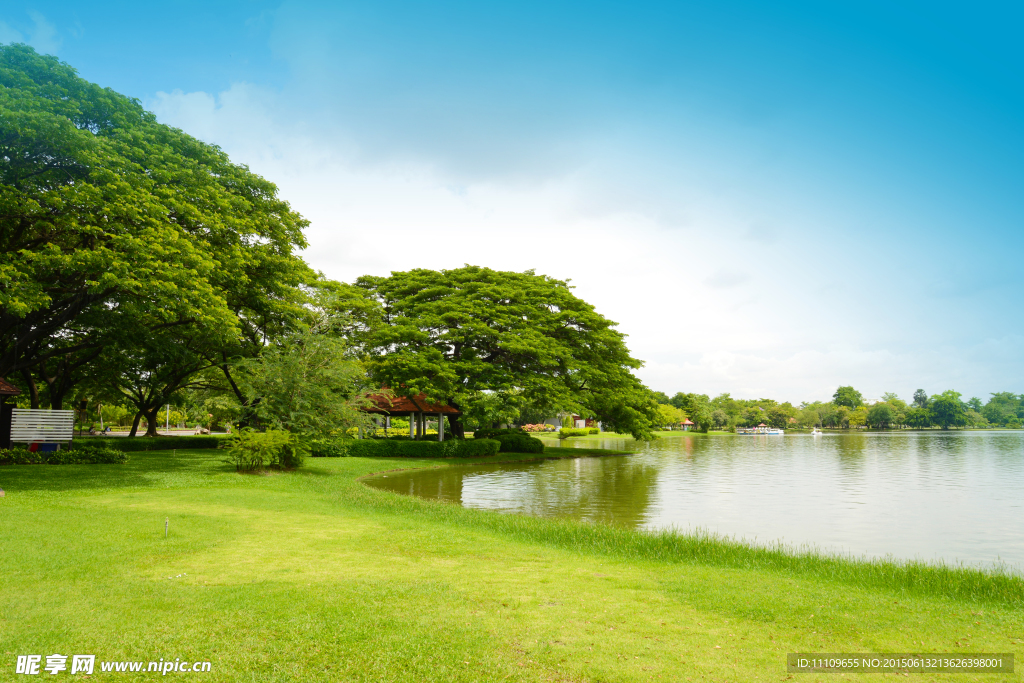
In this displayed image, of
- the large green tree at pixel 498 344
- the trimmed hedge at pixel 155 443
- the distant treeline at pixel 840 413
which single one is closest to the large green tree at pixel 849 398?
the distant treeline at pixel 840 413

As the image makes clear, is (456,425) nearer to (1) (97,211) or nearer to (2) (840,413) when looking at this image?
(1) (97,211)

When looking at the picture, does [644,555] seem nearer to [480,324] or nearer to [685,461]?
[480,324]

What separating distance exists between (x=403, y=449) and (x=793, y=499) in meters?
19.2

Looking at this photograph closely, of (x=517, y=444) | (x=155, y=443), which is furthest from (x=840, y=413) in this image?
(x=155, y=443)

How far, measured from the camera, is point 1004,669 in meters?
4.82

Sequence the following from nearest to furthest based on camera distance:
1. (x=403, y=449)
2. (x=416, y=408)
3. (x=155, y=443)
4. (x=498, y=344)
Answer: (x=403, y=449)
(x=155, y=443)
(x=498, y=344)
(x=416, y=408)

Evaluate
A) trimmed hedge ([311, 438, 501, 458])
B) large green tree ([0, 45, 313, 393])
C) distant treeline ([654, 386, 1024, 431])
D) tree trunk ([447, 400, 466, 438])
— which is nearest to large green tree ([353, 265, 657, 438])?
tree trunk ([447, 400, 466, 438])

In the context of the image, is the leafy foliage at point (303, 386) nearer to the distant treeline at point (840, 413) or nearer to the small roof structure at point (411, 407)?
the small roof structure at point (411, 407)

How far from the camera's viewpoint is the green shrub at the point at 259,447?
65.0 ft

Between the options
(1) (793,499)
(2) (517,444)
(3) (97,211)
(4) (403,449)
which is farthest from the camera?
(2) (517,444)

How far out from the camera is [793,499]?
61.9ft

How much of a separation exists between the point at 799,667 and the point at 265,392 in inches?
792

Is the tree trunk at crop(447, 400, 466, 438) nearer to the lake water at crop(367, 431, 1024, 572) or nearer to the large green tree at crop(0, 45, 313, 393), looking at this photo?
the lake water at crop(367, 431, 1024, 572)

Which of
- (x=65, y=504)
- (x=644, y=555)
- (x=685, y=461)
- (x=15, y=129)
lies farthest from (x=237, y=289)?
(x=685, y=461)
